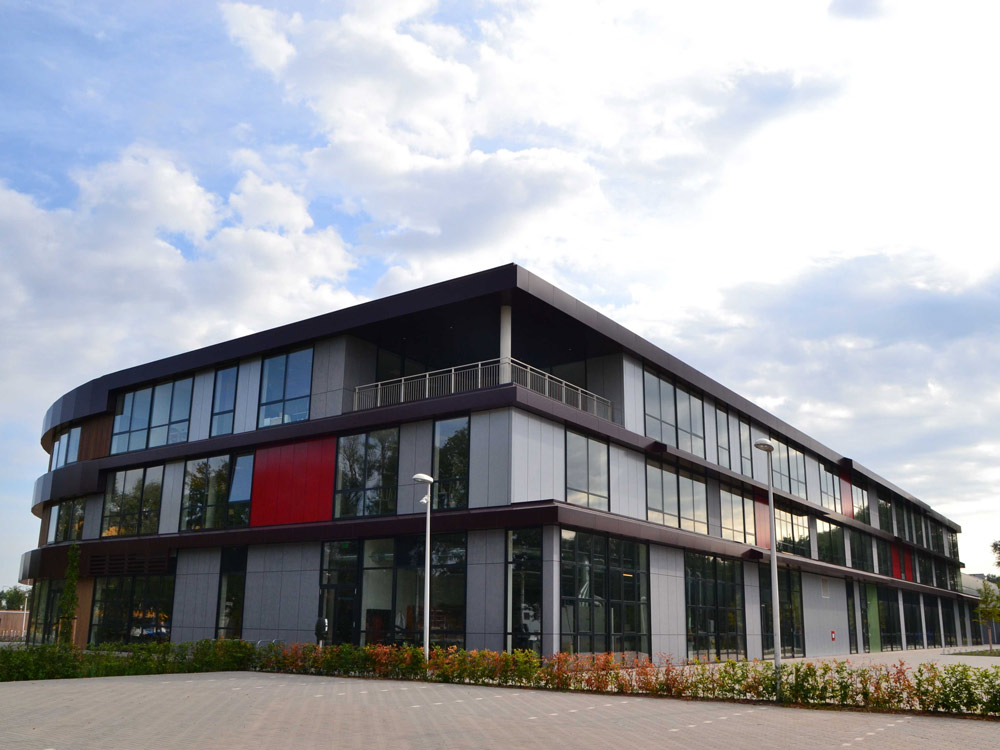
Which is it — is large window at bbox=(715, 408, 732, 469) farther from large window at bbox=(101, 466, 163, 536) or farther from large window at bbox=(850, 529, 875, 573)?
large window at bbox=(101, 466, 163, 536)

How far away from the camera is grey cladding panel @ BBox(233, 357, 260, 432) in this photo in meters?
31.2

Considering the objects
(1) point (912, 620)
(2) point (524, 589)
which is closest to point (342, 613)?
(2) point (524, 589)

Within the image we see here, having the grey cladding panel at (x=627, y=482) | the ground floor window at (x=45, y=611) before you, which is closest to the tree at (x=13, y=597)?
the ground floor window at (x=45, y=611)

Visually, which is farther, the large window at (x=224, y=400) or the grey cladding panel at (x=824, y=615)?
the grey cladding panel at (x=824, y=615)

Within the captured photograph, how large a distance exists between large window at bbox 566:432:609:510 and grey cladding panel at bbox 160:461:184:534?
15.3m

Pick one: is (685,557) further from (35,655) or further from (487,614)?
(35,655)

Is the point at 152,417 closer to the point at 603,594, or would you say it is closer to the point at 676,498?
the point at 603,594

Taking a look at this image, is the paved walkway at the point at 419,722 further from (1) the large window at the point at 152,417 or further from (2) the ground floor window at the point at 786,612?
(2) the ground floor window at the point at 786,612

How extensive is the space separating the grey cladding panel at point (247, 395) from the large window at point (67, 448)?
10.7m

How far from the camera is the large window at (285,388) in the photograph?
1182 inches

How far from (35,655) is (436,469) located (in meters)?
11.4

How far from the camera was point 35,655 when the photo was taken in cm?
→ 2202

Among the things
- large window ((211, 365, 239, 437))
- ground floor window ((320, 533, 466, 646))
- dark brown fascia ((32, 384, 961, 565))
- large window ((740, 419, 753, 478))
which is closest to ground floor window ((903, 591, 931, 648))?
dark brown fascia ((32, 384, 961, 565))

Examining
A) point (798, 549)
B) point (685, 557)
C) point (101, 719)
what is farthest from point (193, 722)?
point (798, 549)
